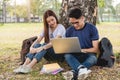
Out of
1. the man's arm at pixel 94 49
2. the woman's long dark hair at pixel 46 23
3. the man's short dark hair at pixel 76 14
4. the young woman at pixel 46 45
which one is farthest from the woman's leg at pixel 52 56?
the man's short dark hair at pixel 76 14

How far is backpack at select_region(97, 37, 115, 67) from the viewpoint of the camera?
6.85 m

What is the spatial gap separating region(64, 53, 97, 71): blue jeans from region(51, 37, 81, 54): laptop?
0.35 feet

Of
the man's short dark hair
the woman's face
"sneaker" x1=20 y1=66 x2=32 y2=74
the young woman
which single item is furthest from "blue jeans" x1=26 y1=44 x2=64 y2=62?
the man's short dark hair

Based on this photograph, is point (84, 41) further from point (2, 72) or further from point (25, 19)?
point (25, 19)

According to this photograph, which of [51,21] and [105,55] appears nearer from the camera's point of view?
[105,55]

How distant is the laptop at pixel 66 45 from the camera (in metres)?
6.43

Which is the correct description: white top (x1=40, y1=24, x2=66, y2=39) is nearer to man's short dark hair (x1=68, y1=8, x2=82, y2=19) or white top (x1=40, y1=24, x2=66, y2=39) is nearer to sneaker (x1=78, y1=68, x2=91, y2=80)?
man's short dark hair (x1=68, y1=8, x2=82, y2=19)

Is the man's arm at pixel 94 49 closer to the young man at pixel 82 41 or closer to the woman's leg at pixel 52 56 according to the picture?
Answer: the young man at pixel 82 41

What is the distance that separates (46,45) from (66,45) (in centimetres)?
52

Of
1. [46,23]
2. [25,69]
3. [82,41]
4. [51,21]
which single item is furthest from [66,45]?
[25,69]

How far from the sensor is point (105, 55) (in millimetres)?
6852

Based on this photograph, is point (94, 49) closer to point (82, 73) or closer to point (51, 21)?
point (82, 73)

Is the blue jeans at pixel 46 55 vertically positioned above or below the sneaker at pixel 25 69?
above

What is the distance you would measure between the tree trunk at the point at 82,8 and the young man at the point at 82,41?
4.22 feet
